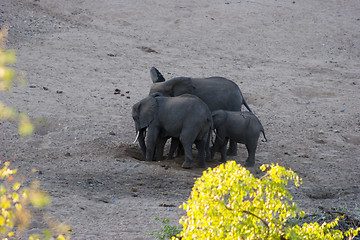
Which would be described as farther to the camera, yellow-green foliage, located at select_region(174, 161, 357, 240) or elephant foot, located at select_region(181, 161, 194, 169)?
elephant foot, located at select_region(181, 161, 194, 169)

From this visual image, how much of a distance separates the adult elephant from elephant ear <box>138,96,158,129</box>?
0.83m

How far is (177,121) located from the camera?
8.77m

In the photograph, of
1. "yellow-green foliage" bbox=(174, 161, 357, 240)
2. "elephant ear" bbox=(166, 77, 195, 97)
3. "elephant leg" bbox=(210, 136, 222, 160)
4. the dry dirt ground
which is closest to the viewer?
"yellow-green foliage" bbox=(174, 161, 357, 240)

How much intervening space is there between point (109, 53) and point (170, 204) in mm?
7530

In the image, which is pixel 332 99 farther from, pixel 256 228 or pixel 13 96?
pixel 256 228

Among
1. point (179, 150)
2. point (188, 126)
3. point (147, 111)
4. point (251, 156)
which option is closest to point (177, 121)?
point (188, 126)

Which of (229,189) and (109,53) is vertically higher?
(229,189)

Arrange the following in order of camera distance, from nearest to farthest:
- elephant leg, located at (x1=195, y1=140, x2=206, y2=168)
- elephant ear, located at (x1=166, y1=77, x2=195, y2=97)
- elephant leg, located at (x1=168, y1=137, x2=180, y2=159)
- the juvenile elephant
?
the juvenile elephant → elephant leg, located at (x1=195, y1=140, x2=206, y2=168) → elephant leg, located at (x1=168, y1=137, x2=180, y2=159) → elephant ear, located at (x1=166, y1=77, x2=195, y2=97)

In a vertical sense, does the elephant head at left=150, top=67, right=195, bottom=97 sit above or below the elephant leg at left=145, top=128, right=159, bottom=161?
above

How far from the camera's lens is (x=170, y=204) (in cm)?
725

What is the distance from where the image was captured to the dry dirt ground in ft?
25.2

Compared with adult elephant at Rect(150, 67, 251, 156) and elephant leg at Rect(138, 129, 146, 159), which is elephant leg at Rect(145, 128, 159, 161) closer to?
elephant leg at Rect(138, 129, 146, 159)

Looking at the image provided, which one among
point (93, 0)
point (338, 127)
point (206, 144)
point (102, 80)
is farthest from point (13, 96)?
point (93, 0)

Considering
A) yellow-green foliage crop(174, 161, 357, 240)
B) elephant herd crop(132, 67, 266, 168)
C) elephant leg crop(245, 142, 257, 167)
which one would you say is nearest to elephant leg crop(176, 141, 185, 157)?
elephant herd crop(132, 67, 266, 168)
